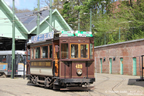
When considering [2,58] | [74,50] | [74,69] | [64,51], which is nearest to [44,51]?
[64,51]

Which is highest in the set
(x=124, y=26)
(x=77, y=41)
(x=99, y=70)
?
(x=124, y=26)

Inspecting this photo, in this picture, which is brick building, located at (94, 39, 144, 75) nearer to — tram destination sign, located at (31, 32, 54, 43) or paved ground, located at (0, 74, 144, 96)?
paved ground, located at (0, 74, 144, 96)

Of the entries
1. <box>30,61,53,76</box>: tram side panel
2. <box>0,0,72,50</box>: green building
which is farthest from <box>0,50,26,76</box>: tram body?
<box>30,61,53,76</box>: tram side panel

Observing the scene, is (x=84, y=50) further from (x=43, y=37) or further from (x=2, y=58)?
(x=2, y=58)

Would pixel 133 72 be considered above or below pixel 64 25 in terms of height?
below

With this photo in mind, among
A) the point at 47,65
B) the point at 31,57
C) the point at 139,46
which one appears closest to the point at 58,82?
the point at 47,65

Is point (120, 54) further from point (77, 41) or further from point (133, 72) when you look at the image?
point (77, 41)

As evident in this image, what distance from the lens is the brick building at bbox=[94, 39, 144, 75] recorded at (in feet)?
107

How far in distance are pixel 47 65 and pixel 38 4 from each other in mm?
13488

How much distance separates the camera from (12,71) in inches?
1171

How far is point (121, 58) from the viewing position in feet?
121

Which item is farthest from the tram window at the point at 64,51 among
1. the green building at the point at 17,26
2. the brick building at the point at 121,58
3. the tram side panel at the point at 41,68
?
the green building at the point at 17,26

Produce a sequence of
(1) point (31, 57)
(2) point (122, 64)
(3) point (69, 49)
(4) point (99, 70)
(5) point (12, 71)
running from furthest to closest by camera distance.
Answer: (4) point (99, 70) < (2) point (122, 64) < (5) point (12, 71) < (1) point (31, 57) < (3) point (69, 49)

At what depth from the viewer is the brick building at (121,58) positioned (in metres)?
32.7
